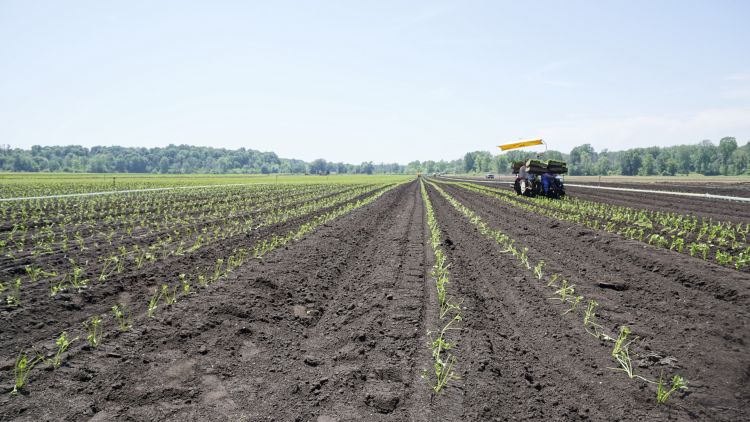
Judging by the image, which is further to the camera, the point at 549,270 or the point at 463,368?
the point at 549,270

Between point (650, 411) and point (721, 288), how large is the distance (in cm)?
367

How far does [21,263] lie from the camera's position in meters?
6.83

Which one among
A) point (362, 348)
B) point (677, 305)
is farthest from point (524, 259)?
point (362, 348)

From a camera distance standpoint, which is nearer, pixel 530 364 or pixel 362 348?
pixel 530 364

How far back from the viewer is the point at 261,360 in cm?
386

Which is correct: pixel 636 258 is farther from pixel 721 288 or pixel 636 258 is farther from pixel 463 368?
pixel 463 368

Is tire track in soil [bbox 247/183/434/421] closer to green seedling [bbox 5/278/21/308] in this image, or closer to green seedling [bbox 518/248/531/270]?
green seedling [bbox 518/248/531/270]

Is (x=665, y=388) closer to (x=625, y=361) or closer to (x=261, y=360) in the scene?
(x=625, y=361)

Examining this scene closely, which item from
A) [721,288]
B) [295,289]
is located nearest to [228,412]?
[295,289]

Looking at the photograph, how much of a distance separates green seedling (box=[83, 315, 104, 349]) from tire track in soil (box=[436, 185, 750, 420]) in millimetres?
5142

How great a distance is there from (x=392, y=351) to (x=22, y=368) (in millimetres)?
3269

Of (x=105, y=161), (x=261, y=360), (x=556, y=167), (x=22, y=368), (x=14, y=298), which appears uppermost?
(x=105, y=161)

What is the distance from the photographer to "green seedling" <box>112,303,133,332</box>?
4.27 meters

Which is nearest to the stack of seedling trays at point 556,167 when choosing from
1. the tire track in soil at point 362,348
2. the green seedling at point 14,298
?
the tire track in soil at point 362,348
